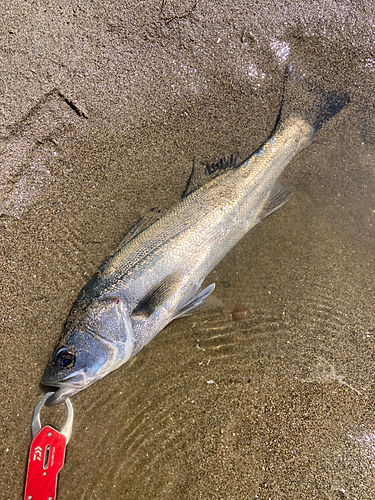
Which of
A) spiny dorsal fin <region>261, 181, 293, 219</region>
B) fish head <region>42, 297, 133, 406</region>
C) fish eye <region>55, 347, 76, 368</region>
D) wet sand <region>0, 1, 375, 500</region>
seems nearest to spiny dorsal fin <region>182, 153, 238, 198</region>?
wet sand <region>0, 1, 375, 500</region>

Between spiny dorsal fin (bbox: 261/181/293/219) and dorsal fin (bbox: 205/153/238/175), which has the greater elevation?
dorsal fin (bbox: 205/153/238/175)

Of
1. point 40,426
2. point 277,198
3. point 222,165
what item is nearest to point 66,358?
point 40,426

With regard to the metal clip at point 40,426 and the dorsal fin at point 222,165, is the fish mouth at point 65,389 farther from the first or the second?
the dorsal fin at point 222,165

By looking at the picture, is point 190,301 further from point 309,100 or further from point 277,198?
point 309,100

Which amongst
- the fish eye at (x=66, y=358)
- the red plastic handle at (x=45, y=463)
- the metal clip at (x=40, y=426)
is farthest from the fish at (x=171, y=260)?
the red plastic handle at (x=45, y=463)

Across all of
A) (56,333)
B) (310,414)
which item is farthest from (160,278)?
(310,414)

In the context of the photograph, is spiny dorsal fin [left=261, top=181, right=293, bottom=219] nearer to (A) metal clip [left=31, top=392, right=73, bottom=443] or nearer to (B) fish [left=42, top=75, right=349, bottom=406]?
(B) fish [left=42, top=75, right=349, bottom=406]
